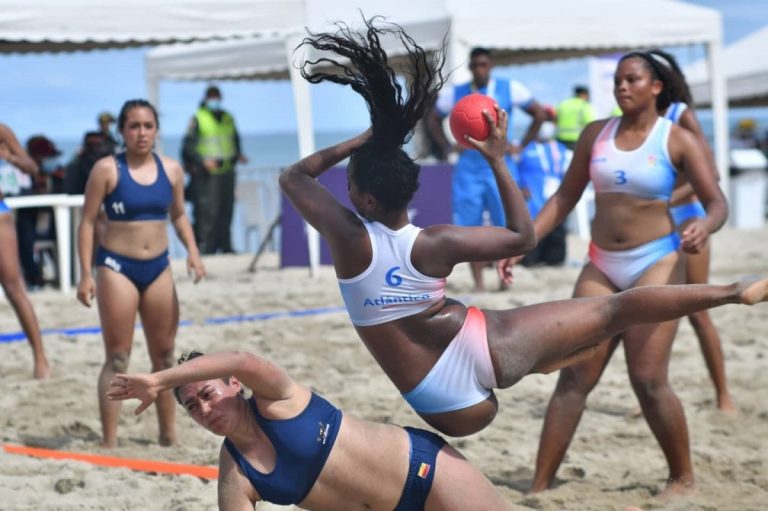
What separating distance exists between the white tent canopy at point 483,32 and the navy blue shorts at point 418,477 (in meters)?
7.19

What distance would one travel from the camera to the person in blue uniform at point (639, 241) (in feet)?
14.9

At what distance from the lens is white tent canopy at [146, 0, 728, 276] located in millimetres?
11383

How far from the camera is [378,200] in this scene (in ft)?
11.4

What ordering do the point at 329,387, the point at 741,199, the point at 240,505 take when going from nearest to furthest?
the point at 240,505
the point at 329,387
the point at 741,199

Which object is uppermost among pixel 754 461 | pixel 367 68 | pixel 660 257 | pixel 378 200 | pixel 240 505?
pixel 367 68

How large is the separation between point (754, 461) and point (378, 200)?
106 inches

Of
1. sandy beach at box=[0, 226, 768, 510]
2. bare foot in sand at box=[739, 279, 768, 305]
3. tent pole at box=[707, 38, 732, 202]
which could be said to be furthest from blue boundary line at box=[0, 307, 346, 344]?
tent pole at box=[707, 38, 732, 202]

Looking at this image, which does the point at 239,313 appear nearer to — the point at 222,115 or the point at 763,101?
the point at 222,115

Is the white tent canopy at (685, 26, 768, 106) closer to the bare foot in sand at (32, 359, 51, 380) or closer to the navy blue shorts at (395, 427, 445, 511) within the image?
the bare foot in sand at (32, 359, 51, 380)

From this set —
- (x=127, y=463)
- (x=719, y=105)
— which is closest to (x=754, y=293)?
(x=127, y=463)

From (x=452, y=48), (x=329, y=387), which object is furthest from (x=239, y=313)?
(x=452, y=48)

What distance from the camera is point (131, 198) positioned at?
17.8ft

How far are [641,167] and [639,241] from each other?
300 mm

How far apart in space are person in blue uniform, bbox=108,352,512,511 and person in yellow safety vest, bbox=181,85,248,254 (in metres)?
10.9
